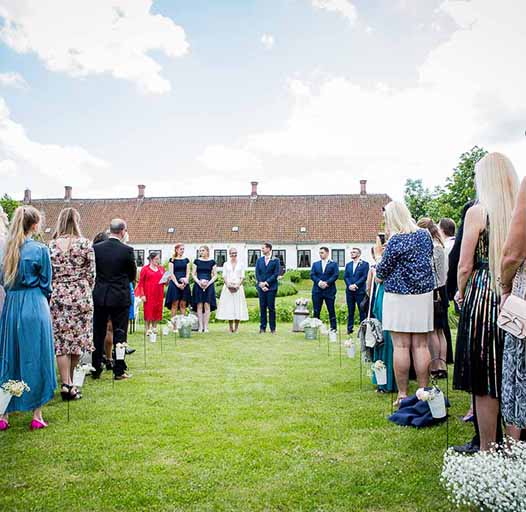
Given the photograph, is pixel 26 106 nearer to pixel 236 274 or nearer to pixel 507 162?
pixel 236 274

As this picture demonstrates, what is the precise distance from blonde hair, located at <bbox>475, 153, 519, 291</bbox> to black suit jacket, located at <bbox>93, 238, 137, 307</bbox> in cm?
470

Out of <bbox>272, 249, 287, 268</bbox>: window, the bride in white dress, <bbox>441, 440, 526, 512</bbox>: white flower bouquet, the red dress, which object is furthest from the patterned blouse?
<bbox>272, 249, 287, 268</bbox>: window

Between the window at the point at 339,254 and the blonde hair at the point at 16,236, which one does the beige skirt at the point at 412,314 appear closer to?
the blonde hair at the point at 16,236

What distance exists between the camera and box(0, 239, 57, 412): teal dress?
4.77m

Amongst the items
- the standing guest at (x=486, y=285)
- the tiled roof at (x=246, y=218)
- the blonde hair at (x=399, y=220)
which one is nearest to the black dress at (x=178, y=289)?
the blonde hair at (x=399, y=220)

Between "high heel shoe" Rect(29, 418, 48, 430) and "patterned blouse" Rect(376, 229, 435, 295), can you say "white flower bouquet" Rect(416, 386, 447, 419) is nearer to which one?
"patterned blouse" Rect(376, 229, 435, 295)

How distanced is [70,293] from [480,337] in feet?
14.2

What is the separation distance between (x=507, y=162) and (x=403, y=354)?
2.27 meters

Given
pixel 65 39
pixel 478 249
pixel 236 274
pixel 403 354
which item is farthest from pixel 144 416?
pixel 65 39

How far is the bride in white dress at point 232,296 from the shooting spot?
12141mm

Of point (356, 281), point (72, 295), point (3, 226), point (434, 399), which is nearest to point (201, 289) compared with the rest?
point (356, 281)

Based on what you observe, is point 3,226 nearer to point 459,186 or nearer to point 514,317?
point 514,317

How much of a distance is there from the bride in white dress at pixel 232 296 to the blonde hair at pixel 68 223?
6.34 metres

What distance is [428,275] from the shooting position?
5.01 metres
